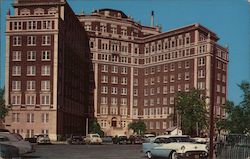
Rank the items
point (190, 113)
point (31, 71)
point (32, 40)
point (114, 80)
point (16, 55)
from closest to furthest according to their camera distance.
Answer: point (190, 113) → point (16, 55) → point (32, 40) → point (31, 71) → point (114, 80)

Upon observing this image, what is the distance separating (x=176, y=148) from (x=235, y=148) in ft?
11.5

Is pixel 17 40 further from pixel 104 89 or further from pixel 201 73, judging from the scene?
pixel 201 73

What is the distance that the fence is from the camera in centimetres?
2508

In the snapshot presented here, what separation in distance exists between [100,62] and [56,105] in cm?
4046

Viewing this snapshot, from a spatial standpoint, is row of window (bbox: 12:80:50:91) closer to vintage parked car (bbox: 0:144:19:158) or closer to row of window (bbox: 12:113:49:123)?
row of window (bbox: 12:113:49:123)

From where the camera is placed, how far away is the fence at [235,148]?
2508cm

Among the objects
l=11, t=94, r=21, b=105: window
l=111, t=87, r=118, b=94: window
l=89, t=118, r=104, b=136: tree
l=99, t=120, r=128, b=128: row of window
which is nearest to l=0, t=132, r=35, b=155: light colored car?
l=11, t=94, r=21, b=105: window

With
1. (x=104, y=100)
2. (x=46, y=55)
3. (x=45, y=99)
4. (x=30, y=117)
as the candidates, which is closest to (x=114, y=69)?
(x=104, y=100)

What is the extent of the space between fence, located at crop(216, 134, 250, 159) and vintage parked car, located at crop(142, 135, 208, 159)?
36.3 inches

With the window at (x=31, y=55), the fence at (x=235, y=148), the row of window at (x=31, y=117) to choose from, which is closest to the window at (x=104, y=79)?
the row of window at (x=31, y=117)

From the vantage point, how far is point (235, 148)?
84.7ft

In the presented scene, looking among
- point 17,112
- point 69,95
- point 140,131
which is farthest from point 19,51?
point 140,131

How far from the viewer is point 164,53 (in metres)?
122

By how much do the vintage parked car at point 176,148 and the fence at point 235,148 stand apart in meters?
0.92
